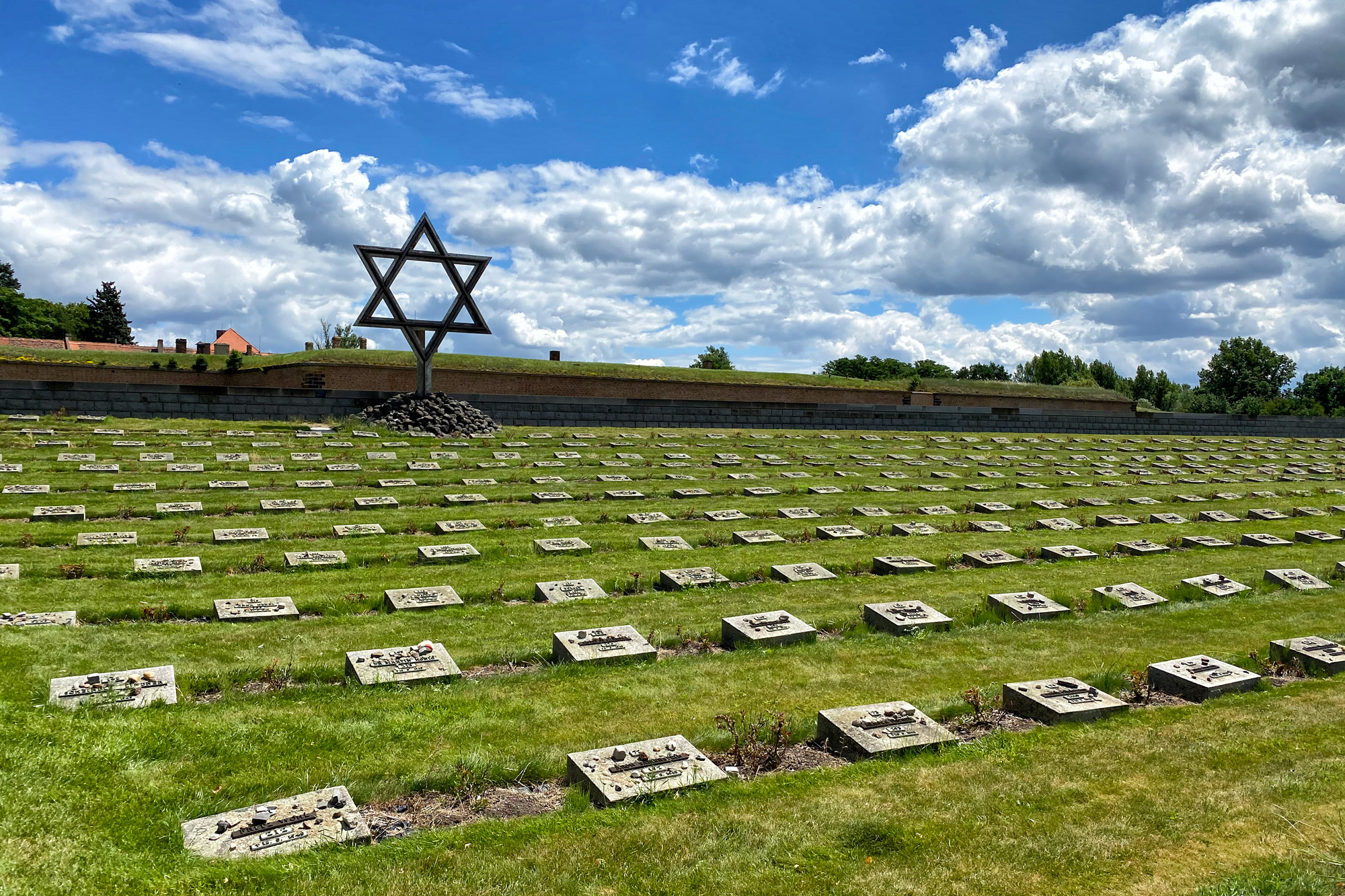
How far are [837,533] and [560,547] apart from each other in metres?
4.36

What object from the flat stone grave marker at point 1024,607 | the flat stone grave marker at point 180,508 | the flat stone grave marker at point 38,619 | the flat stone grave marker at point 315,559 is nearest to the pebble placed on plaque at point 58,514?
the flat stone grave marker at point 180,508

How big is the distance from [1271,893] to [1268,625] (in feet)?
20.6

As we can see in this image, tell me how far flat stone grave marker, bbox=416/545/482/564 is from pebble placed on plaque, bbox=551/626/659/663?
3.68 metres

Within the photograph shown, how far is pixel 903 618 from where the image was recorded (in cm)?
845

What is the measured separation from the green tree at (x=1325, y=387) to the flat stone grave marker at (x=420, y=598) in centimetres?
9770

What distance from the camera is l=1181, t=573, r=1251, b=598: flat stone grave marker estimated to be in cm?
1027

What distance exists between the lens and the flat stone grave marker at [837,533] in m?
13.0

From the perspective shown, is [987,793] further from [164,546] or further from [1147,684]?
[164,546]

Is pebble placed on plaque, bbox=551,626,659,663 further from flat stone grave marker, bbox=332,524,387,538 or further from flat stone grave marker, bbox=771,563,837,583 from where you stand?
flat stone grave marker, bbox=332,524,387,538

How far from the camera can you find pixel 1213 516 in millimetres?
15984

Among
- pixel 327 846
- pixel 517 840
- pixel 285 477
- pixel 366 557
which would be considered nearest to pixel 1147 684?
pixel 517 840

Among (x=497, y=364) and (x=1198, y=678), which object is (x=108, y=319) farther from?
(x=1198, y=678)

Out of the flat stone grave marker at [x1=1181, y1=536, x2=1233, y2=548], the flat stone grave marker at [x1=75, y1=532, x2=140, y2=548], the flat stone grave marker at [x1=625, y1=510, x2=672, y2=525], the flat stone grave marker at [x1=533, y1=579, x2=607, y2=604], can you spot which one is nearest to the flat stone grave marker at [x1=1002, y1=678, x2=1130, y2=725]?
the flat stone grave marker at [x1=533, y1=579, x2=607, y2=604]

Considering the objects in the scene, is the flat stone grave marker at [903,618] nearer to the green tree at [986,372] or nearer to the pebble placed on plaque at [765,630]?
the pebble placed on plaque at [765,630]
